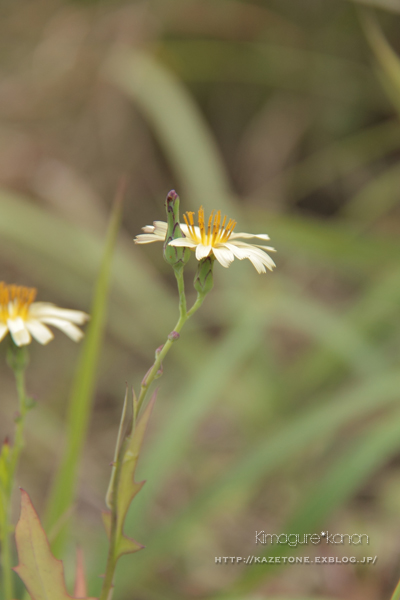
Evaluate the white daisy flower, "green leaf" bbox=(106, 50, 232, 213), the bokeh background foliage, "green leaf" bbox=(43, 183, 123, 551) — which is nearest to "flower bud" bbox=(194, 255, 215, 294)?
the white daisy flower

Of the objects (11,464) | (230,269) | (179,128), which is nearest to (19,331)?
(11,464)

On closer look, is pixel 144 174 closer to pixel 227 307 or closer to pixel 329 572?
pixel 227 307

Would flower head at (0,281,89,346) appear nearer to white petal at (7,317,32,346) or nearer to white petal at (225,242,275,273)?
white petal at (7,317,32,346)

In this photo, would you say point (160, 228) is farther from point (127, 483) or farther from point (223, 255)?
point (127, 483)

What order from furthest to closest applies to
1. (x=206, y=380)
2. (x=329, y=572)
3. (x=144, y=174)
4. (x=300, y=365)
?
1. (x=144, y=174)
2. (x=300, y=365)
3. (x=206, y=380)
4. (x=329, y=572)

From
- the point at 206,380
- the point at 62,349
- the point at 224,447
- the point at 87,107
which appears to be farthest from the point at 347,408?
the point at 87,107
